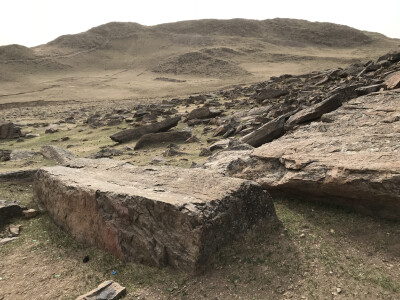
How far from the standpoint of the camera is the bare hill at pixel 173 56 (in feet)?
143

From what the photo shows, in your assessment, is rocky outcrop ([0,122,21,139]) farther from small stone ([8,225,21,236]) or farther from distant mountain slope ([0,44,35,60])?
distant mountain slope ([0,44,35,60])

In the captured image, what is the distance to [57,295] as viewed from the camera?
5.02 meters

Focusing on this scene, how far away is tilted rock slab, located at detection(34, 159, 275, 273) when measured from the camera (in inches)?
194

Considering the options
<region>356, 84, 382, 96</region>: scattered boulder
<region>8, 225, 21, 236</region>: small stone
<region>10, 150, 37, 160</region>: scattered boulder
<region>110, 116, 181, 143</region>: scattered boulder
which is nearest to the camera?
<region>8, 225, 21, 236</region>: small stone

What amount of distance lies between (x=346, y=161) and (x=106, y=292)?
4.26 meters

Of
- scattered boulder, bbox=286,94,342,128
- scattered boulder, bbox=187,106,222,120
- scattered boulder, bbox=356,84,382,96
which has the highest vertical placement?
scattered boulder, bbox=356,84,382,96

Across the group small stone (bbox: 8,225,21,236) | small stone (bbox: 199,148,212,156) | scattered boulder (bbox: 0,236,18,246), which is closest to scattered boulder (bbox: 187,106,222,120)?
small stone (bbox: 199,148,212,156)

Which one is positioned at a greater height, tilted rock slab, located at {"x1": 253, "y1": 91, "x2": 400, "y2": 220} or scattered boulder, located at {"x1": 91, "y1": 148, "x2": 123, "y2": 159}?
tilted rock slab, located at {"x1": 253, "y1": 91, "x2": 400, "y2": 220}

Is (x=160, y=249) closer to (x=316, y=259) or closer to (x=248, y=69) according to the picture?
(x=316, y=259)

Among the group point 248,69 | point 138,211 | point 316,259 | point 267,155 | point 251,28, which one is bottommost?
point 316,259

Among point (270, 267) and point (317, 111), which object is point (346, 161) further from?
point (317, 111)

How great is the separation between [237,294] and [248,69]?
47.2 meters

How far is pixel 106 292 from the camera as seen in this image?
15.6 ft

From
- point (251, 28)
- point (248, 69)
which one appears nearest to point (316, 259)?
point (248, 69)
